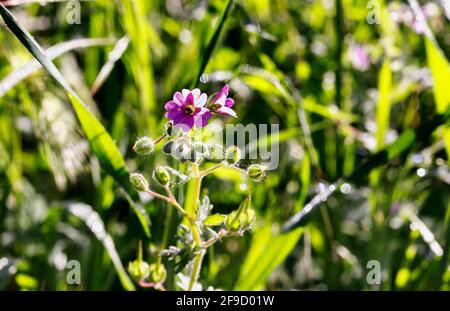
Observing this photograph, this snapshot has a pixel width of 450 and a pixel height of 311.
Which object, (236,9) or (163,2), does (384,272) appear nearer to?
(236,9)

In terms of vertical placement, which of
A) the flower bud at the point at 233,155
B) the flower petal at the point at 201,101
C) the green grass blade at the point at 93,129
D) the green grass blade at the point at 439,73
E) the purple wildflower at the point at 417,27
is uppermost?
the purple wildflower at the point at 417,27

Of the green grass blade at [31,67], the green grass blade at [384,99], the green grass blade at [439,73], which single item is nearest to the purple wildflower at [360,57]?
the green grass blade at [384,99]

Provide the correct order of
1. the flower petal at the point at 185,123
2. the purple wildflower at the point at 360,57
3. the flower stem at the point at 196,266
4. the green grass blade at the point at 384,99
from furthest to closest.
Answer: the purple wildflower at the point at 360,57 < the green grass blade at the point at 384,99 < the flower stem at the point at 196,266 < the flower petal at the point at 185,123

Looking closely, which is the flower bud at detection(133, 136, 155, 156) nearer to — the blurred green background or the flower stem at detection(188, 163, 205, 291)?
the flower stem at detection(188, 163, 205, 291)

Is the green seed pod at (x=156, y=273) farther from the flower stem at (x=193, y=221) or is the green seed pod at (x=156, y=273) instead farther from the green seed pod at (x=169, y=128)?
the green seed pod at (x=169, y=128)

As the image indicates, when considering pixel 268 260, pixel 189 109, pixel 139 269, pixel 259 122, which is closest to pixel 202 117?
pixel 189 109

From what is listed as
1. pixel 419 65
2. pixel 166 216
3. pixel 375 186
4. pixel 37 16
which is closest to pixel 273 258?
pixel 166 216

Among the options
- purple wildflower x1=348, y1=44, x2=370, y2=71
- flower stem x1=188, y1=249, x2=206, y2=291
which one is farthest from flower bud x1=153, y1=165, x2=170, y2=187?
purple wildflower x1=348, y1=44, x2=370, y2=71
